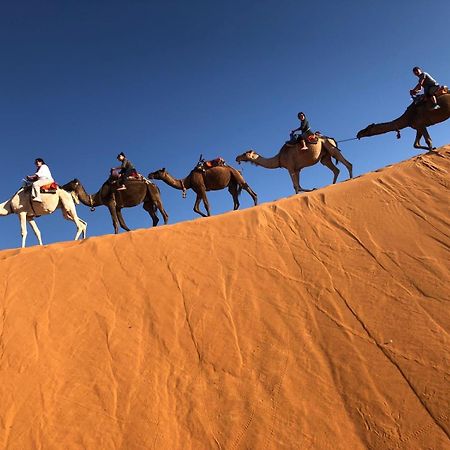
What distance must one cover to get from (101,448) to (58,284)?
351 centimetres

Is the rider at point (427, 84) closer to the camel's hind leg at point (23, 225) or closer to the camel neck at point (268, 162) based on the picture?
the camel neck at point (268, 162)

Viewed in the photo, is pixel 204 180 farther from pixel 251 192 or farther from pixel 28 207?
pixel 28 207

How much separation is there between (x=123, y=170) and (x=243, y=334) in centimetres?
971

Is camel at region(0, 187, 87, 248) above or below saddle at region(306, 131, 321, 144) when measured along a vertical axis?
below

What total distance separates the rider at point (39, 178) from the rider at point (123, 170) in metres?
2.08

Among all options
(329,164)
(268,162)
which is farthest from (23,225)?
(329,164)

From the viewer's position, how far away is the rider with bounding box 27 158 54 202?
42.7ft

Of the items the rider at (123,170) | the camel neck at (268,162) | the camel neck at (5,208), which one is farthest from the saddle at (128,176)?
the camel neck at (268,162)

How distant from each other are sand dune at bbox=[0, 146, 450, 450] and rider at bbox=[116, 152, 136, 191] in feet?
18.5

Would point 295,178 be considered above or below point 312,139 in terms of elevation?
below

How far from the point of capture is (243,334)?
20.1 ft

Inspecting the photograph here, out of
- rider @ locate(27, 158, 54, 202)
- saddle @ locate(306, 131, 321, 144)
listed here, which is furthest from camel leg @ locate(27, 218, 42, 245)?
saddle @ locate(306, 131, 321, 144)

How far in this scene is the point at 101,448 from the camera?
4.90m

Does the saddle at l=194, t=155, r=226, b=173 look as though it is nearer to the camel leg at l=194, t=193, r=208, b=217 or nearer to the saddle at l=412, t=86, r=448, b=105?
the camel leg at l=194, t=193, r=208, b=217
